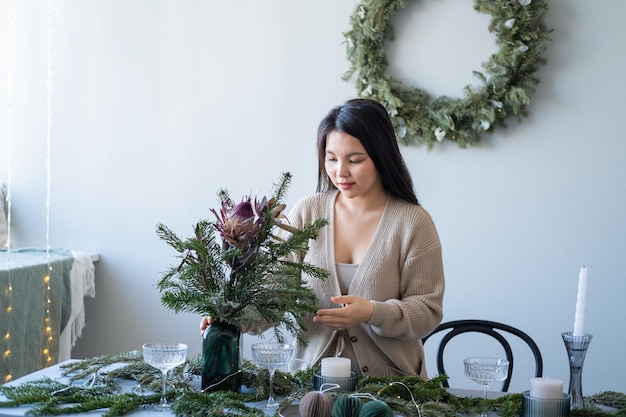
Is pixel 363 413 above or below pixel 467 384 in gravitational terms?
above

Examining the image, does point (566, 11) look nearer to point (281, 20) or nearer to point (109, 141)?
point (281, 20)

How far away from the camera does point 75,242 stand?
11.8 ft

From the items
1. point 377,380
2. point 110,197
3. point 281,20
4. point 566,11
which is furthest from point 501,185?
point 110,197

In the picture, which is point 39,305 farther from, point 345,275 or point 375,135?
point 375,135

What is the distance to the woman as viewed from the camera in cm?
207

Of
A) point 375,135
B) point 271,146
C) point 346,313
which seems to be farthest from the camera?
point 271,146

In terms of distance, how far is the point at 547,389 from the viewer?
156 cm

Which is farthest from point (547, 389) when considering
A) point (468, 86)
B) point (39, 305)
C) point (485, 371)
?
point (39, 305)

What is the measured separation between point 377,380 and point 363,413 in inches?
15.7

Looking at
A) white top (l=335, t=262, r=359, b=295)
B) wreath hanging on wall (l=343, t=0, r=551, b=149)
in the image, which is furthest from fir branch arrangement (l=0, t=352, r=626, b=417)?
wreath hanging on wall (l=343, t=0, r=551, b=149)

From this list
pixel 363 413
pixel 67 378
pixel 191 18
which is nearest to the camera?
pixel 363 413

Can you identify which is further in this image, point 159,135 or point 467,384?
point 159,135

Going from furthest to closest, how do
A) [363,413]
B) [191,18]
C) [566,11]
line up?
[191,18]
[566,11]
[363,413]

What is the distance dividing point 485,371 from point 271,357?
1.39 feet
